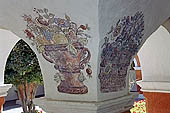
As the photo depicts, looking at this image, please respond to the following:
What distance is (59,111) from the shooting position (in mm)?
2436

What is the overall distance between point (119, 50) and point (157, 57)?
5.14 ft

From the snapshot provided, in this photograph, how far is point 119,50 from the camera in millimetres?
2393

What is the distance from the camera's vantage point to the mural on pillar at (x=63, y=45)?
2.18 meters

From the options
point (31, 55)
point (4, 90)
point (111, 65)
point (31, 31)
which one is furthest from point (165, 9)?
point (31, 55)

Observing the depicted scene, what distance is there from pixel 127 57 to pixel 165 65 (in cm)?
137

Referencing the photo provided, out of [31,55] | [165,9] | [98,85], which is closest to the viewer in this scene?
[98,85]

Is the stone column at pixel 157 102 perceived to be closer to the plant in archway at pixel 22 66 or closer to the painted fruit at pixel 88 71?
the painted fruit at pixel 88 71

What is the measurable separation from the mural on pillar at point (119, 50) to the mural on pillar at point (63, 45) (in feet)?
0.47

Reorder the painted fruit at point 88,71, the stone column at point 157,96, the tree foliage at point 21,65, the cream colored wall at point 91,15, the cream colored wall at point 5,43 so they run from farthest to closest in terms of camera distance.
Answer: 1. the tree foliage at point 21,65
2. the stone column at point 157,96
3. the cream colored wall at point 5,43
4. the painted fruit at point 88,71
5. the cream colored wall at point 91,15

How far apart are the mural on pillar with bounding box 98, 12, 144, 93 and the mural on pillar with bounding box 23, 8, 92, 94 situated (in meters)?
0.14

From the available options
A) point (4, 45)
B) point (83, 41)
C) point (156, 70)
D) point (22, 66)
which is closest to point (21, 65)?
point (22, 66)

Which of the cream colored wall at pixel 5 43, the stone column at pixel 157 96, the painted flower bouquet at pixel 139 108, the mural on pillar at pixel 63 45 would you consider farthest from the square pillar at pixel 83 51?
the painted flower bouquet at pixel 139 108

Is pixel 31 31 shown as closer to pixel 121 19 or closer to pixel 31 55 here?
pixel 121 19

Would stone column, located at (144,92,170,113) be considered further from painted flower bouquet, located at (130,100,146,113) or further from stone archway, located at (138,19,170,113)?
painted flower bouquet, located at (130,100,146,113)
